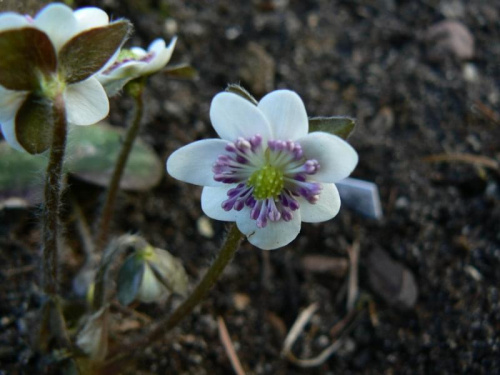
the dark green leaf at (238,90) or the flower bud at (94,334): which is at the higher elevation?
the dark green leaf at (238,90)

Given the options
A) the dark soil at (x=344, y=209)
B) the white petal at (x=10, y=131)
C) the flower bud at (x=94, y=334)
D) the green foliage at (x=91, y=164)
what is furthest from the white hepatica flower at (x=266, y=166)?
the green foliage at (x=91, y=164)

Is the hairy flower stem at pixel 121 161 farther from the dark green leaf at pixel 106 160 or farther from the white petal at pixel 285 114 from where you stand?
the white petal at pixel 285 114

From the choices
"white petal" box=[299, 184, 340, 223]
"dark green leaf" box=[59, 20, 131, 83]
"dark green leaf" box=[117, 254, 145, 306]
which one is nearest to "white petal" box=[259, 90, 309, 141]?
"white petal" box=[299, 184, 340, 223]

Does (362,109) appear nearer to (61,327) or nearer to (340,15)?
(340,15)

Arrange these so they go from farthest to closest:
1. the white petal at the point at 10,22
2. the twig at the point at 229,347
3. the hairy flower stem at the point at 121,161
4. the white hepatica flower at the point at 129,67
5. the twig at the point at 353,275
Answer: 1. the twig at the point at 353,275
2. the twig at the point at 229,347
3. the hairy flower stem at the point at 121,161
4. the white hepatica flower at the point at 129,67
5. the white petal at the point at 10,22

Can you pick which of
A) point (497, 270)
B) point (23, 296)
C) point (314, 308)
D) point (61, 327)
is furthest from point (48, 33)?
point (497, 270)

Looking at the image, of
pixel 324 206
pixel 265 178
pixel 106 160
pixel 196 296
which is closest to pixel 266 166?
pixel 265 178

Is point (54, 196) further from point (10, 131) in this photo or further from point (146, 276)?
point (146, 276)
